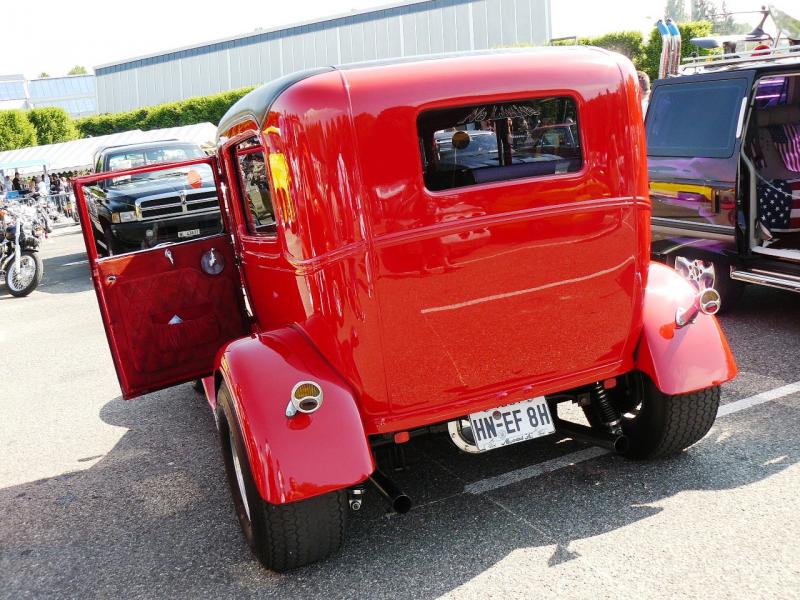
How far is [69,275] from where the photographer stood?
13148 millimetres

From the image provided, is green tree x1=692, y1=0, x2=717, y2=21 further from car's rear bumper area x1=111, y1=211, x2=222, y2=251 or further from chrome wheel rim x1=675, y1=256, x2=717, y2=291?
car's rear bumper area x1=111, y1=211, x2=222, y2=251

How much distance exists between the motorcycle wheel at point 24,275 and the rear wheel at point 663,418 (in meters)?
9.94

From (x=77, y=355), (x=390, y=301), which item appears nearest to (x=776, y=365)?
(x=390, y=301)

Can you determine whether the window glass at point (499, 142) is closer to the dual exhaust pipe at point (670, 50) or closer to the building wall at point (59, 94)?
the dual exhaust pipe at point (670, 50)

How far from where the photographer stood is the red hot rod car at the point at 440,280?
3125mm

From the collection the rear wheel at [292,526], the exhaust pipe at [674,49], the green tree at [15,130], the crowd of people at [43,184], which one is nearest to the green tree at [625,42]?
the crowd of people at [43,184]

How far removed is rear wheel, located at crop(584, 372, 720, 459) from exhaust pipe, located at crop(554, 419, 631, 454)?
0.25 ft

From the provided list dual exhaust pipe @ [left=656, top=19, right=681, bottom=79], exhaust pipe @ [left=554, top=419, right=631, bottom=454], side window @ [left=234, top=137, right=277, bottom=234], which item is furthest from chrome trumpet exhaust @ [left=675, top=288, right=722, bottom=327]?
dual exhaust pipe @ [left=656, top=19, right=681, bottom=79]

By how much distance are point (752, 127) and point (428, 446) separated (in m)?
4.05

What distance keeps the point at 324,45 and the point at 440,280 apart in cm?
4556

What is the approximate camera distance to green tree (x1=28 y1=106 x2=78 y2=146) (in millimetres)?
47812

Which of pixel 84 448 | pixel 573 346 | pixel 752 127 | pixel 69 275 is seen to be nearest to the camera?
pixel 573 346

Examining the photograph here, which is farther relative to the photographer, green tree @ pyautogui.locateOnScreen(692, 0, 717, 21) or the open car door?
green tree @ pyautogui.locateOnScreen(692, 0, 717, 21)

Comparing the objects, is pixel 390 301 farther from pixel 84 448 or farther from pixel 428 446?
pixel 84 448
